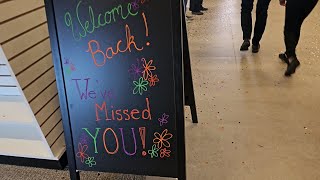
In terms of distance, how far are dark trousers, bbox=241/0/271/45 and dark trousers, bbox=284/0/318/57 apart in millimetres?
333

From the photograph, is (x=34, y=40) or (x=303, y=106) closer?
(x=34, y=40)

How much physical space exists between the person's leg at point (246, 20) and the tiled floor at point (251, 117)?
0.12 meters

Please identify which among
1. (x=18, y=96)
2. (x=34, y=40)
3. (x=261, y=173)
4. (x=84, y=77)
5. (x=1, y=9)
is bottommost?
(x=261, y=173)

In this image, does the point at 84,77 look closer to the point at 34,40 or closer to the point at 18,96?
the point at 34,40

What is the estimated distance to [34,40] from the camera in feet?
4.92

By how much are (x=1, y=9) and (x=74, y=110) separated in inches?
19.8

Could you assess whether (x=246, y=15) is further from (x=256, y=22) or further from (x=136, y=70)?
(x=136, y=70)

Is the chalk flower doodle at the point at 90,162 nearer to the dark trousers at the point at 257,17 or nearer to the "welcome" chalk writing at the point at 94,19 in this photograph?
the "welcome" chalk writing at the point at 94,19

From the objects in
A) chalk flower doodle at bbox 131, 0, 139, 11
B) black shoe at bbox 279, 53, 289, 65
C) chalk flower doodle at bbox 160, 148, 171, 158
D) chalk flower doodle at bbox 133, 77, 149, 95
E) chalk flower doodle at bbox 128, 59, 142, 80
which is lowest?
black shoe at bbox 279, 53, 289, 65

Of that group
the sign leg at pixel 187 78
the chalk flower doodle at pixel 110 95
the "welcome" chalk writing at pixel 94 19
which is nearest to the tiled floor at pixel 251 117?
the sign leg at pixel 187 78

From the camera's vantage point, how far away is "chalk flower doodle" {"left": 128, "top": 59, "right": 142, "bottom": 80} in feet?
4.23

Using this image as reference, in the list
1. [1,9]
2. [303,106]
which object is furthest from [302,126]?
[1,9]

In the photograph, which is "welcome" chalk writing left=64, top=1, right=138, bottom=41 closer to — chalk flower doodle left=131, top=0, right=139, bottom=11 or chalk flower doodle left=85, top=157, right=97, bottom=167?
chalk flower doodle left=131, top=0, right=139, bottom=11

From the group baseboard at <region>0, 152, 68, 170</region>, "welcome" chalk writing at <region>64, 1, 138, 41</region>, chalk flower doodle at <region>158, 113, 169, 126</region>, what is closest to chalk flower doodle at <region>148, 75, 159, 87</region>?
chalk flower doodle at <region>158, 113, 169, 126</region>
